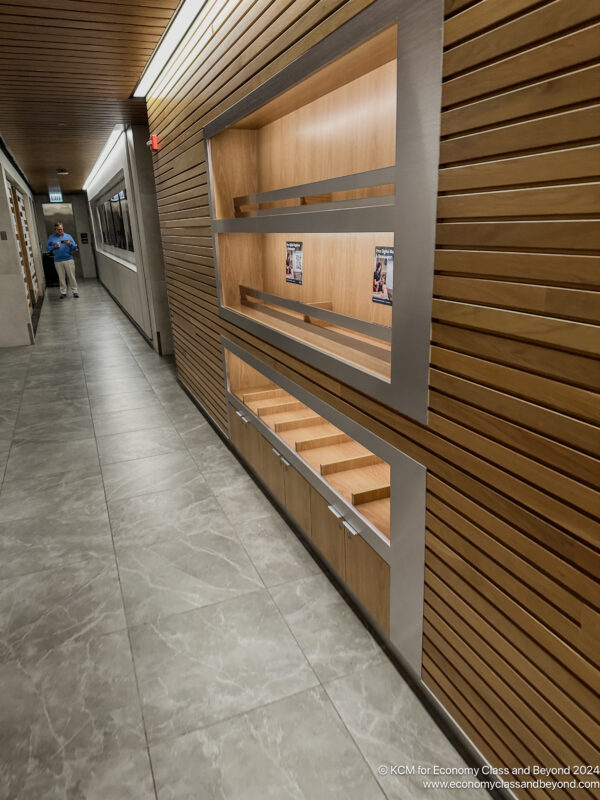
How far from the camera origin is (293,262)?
3521mm

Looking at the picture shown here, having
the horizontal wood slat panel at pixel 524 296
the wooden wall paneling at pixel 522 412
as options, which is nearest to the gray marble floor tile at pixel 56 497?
the wooden wall paneling at pixel 522 412

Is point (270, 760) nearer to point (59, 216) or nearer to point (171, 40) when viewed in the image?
point (171, 40)

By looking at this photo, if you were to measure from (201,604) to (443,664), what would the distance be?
1.33 m

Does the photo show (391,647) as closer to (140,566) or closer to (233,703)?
(233,703)

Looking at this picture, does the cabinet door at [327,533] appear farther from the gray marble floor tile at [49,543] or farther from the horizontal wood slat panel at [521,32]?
the horizontal wood slat panel at [521,32]

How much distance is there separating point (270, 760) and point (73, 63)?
528cm

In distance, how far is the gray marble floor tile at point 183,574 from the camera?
279 centimetres

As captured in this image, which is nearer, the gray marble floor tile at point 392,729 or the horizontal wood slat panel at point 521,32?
the horizontal wood slat panel at point 521,32

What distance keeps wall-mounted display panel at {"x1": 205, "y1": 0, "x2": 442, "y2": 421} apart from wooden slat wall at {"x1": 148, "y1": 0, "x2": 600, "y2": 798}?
0.10 metres

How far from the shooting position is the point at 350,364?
7.50 feet

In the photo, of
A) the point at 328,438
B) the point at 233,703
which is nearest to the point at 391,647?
the point at 233,703

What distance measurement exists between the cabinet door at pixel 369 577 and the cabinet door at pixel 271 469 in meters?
0.88

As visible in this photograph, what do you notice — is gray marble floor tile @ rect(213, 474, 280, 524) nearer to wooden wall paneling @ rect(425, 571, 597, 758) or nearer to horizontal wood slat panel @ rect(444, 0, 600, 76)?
wooden wall paneling @ rect(425, 571, 597, 758)

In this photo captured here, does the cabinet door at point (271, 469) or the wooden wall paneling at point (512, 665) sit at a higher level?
the wooden wall paneling at point (512, 665)
